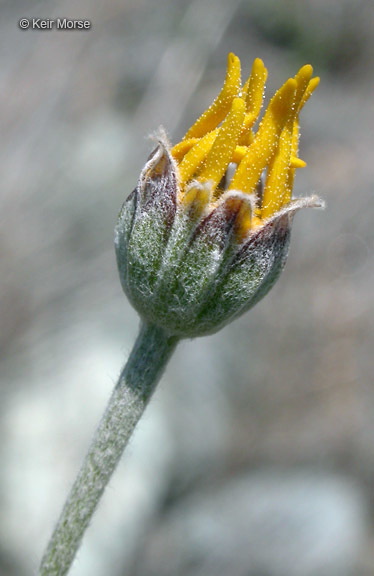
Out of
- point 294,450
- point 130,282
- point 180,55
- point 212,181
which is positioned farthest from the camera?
point 180,55

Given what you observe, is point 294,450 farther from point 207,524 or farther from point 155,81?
point 155,81

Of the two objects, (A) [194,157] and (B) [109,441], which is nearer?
(A) [194,157]

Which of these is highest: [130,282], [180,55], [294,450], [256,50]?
[256,50]

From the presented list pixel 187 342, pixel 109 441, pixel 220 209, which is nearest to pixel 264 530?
pixel 187 342

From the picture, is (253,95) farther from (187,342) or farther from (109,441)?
(187,342)

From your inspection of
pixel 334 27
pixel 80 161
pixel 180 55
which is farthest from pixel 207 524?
pixel 334 27

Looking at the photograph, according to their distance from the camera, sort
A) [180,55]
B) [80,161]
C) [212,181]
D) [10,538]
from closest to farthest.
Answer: [212,181]
[10,538]
[80,161]
[180,55]

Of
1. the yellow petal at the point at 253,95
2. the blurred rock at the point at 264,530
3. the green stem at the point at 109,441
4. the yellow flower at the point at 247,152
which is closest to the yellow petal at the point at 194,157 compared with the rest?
the yellow flower at the point at 247,152
